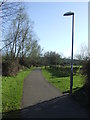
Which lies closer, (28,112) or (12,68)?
(28,112)

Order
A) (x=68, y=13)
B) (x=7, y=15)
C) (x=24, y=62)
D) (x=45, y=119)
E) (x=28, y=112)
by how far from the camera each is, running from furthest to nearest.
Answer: (x=24, y=62)
(x=68, y=13)
(x=7, y=15)
(x=28, y=112)
(x=45, y=119)

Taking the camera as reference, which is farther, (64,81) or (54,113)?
(64,81)

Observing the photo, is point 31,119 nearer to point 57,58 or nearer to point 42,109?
point 42,109

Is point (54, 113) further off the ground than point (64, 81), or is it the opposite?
point (54, 113)

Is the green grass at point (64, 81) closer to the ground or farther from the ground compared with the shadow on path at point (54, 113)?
closer to the ground

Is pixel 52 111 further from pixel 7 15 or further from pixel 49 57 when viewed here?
pixel 49 57

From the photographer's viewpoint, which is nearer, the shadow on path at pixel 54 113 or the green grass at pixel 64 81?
the shadow on path at pixel 54 113

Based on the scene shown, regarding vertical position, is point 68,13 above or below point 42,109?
above

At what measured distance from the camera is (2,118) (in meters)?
7.38

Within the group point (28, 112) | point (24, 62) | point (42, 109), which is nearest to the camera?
point (28, 112)

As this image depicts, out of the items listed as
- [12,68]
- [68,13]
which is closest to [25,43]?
[12,68]

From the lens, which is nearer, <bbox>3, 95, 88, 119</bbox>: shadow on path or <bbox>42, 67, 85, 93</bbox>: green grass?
<bbox>3, 95, 88, 119</bbox>: shadow on path

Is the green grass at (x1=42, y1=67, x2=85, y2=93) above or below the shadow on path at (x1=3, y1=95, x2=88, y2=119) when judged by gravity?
below

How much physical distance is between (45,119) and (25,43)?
1622 inches
